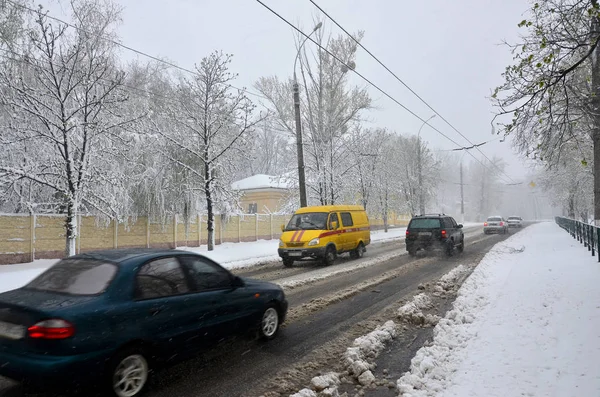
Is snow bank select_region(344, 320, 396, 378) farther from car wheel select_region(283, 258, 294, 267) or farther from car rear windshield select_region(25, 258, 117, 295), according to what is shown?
car wheel select_region(283, 258, 294, 267)

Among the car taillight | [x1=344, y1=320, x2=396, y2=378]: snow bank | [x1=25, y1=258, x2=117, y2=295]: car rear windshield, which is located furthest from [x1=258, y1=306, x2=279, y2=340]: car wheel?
the car taillight

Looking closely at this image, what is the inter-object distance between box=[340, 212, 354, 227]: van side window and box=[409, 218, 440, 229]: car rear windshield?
9.48 feet

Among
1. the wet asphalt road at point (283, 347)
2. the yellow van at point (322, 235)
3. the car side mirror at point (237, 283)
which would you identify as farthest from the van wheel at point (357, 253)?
the car side mirror at point (237, 283)

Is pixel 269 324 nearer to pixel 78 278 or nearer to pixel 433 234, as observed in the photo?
pixel 78 278

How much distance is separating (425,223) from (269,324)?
12.2 metres

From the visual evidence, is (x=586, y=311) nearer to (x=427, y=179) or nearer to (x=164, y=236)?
(x=164, y=236)

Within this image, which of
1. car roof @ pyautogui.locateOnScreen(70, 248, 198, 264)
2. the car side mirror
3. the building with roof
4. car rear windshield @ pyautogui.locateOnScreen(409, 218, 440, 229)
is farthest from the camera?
the building with roof

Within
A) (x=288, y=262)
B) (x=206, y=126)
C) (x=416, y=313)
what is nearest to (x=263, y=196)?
(x=206, y=126)

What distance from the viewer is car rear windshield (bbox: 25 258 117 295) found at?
3.78m

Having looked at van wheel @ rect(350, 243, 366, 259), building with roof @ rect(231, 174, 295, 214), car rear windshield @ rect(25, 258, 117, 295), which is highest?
building with roof @ rect(231, 174, 295, 214)

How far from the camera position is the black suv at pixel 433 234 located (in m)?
15.7

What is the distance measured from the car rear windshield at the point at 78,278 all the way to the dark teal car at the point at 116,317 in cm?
1

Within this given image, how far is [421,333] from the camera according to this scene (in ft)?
19.7

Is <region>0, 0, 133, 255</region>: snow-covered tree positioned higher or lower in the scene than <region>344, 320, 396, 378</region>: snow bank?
higher
